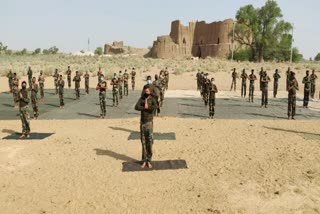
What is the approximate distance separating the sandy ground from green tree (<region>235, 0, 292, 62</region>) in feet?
185

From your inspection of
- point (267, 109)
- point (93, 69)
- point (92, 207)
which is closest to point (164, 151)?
point (92, 207)

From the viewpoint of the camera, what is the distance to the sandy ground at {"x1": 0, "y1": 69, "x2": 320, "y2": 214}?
272 inches

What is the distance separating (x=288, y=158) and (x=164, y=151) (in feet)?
10.9

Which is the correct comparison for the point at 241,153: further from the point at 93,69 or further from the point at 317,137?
the point at 93,69

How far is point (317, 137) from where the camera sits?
11961 millimetres

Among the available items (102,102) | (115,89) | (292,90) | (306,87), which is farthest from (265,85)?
(102,102)

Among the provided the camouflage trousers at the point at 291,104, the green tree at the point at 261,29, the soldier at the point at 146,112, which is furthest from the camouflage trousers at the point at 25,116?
the green tree at the point at 261,29

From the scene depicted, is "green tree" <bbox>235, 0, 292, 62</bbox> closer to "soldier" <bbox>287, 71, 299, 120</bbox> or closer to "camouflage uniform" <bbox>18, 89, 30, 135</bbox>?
"soldier" <bbox>287, 71, 299, 120</bbox>

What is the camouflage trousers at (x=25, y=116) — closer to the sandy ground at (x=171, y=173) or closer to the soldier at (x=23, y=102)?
the soldier at (x=23, y=102)

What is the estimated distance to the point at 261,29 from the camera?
68000 millimetres

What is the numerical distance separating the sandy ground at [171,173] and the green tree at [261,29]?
185ft

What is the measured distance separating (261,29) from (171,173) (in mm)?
64186

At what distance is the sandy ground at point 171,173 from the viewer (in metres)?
6.90

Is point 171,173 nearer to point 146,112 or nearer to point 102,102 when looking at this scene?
point 146,112
